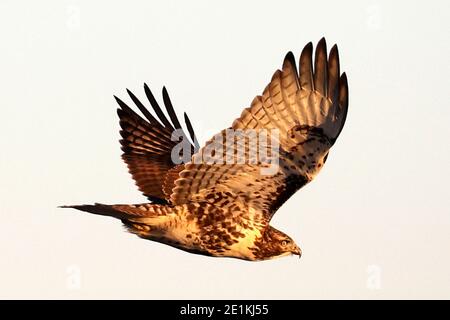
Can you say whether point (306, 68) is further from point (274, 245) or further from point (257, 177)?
point (274, 245)

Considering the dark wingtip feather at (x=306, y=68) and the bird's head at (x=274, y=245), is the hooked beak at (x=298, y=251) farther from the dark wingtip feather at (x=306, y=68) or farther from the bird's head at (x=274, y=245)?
the dark wingtip feather at (x=306, y=68)

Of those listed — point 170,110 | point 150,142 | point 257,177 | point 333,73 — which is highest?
point 170,110

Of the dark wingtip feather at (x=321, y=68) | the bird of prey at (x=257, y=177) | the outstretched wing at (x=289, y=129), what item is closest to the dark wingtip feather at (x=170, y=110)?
the bird of prey at (x=257, y=177)

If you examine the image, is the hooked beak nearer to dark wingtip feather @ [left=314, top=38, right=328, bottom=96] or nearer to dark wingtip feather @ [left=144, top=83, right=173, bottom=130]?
dark wingtip feather @ [left=314, top=38, right=328, bottom=96]

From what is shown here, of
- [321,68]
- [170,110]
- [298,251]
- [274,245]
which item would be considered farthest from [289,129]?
[170,110]

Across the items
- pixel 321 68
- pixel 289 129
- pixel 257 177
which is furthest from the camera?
pixel 257 177

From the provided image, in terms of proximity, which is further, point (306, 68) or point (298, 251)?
point (298, 251)
